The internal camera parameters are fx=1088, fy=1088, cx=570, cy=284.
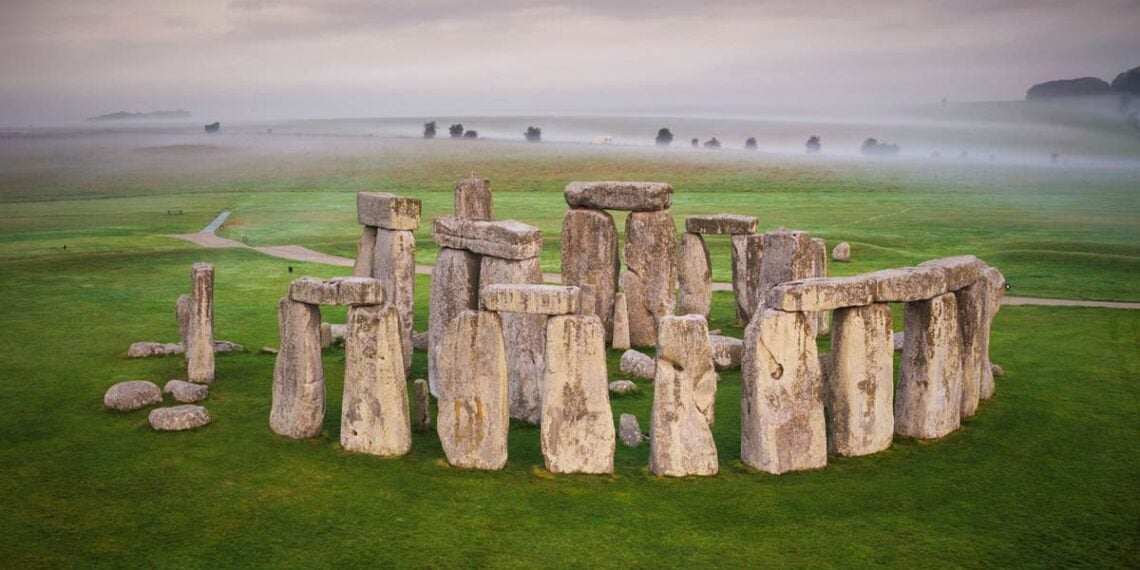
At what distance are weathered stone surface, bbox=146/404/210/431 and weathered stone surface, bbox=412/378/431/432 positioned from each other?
8.94 feet

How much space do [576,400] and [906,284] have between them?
13.8 ft

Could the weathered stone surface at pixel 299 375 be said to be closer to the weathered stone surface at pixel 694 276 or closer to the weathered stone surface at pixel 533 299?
the weathered stone surface at pixel 533 299

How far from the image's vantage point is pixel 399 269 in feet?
54.9

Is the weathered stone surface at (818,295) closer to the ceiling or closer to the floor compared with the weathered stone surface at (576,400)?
closer to the ceiling

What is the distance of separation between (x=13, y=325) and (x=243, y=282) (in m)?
6.61

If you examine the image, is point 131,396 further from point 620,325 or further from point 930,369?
point 930,369

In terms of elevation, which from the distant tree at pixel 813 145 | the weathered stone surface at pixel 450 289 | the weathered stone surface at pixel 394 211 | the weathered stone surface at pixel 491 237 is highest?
the distant tree at pixel 813 145

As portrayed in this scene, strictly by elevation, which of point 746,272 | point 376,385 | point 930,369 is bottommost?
point 930,369

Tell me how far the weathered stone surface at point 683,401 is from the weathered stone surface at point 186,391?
672 cm

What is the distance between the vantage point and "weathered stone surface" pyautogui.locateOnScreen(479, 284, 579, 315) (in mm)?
11852

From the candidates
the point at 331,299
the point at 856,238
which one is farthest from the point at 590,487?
the point at 856,238

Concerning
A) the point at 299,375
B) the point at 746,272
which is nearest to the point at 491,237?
the point at 299,375

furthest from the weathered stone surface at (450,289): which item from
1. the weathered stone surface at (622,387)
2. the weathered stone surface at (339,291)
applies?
the weathered stone surface at (339,291)

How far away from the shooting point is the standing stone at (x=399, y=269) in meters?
16.7
